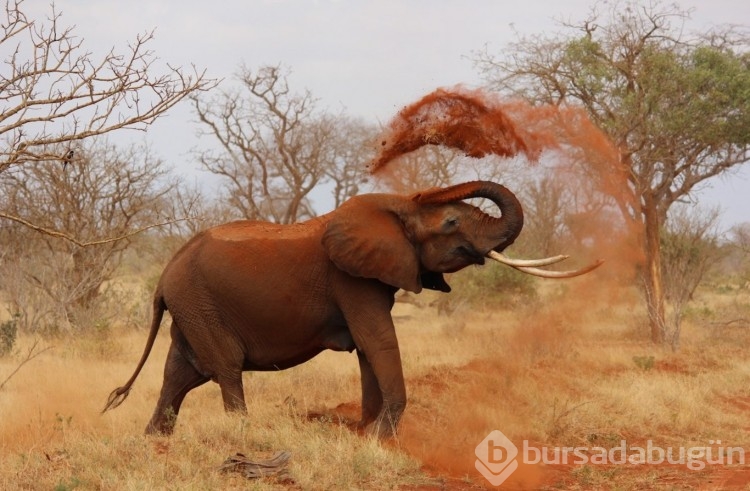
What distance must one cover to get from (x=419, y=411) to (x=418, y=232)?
2.53m

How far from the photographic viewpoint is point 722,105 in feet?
60.7

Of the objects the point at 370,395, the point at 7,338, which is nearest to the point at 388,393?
the point at 370,395

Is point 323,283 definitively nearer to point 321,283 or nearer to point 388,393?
point 321,283

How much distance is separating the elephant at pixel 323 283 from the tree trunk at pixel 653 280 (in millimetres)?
8126

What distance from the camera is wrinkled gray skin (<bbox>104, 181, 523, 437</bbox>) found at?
9266mm

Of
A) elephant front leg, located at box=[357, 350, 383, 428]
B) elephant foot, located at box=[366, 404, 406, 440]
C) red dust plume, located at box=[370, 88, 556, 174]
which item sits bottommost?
elephant foot, located at box=[366, 404, 406, 440]

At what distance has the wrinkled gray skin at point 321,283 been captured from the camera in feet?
30.4

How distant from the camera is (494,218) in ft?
30.6

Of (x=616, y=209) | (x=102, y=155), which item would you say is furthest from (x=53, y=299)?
(x=616, y=209)

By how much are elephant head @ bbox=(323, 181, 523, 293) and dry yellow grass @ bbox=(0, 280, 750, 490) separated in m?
1.62

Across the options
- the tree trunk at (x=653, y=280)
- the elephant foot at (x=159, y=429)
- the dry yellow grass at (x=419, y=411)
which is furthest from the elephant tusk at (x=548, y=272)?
the tree trunk at (x=653, y=280)

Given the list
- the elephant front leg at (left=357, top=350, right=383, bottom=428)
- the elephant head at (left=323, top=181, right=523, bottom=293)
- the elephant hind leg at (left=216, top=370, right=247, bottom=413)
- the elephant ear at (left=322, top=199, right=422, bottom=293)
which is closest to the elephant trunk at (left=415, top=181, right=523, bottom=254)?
the elephant head at (left=323, top=181, right=523, bottom=293)

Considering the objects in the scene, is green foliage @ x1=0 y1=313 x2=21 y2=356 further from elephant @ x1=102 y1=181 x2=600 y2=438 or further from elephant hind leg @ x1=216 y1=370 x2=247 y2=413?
elephant hind leg @ x1=216 y1=370 x2=247 y2=413

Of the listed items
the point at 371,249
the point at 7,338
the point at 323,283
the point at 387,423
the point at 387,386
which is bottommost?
the point at 387,423
